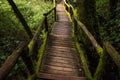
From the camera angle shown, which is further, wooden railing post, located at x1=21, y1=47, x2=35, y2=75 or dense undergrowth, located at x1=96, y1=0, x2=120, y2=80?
dense undergrowth, located at x1=96, y1=0, x2=120, y2=80

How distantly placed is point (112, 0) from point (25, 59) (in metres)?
11.1

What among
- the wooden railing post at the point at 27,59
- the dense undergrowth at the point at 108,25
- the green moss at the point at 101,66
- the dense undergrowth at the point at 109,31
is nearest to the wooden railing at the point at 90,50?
the green moss at the point at 101,66

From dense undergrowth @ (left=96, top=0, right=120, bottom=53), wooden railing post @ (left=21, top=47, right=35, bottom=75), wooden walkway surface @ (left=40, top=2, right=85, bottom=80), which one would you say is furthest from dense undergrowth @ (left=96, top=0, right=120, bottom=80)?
wooden railing post @ (left=21, top=47, right=35, bottom=75)

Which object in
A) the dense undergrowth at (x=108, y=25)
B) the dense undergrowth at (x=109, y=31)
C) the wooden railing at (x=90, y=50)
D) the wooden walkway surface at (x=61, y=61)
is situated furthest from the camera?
the dense undergrowth at (x=108, y=25)

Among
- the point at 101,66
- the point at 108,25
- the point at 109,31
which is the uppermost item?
the point at 101,66

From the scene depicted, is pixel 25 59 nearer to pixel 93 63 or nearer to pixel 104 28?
pixel 93 63

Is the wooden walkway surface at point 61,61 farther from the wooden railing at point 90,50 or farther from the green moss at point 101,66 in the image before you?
the green moss at point 101,66

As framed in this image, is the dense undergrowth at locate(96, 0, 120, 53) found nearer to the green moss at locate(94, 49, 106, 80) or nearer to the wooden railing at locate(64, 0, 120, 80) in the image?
the wooden railing at locate(64, 0, 120, 80)

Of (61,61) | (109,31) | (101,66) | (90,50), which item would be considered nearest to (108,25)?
(109,31)

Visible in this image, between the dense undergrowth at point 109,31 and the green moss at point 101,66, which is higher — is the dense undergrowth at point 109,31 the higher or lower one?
the lower one

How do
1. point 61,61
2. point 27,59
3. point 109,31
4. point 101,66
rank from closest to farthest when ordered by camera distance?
point 101,66 → point 27,59 → point 61,61 → point 109,31

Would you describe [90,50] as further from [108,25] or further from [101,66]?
[108,25]

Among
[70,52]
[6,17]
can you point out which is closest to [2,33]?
[6,17]

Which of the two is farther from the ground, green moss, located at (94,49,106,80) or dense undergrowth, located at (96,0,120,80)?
green moss, located at (94,49,106,80)
